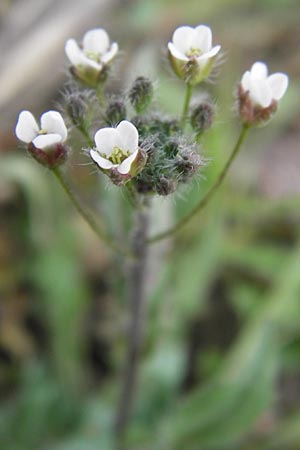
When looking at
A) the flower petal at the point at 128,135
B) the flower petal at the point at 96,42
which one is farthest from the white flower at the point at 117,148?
the flower petal at the point at 96,42

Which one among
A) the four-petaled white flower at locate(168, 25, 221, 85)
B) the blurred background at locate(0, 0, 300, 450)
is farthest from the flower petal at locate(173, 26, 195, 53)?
the blurred background at locate(0, 0, 300, 450)

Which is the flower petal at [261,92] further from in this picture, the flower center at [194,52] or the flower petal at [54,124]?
the flower petal at [54,124]

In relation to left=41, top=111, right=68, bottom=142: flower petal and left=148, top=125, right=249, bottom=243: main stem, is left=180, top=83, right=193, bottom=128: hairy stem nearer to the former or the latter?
left=148, top=125, right=249, bottom=243: main stem

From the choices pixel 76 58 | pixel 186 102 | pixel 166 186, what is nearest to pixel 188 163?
pixel 166 186

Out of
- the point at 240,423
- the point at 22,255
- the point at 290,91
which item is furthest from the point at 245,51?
the point at 240,423

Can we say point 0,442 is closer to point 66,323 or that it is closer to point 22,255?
point 66,323
